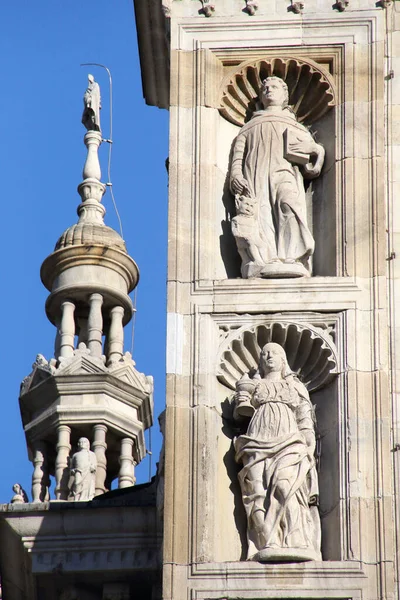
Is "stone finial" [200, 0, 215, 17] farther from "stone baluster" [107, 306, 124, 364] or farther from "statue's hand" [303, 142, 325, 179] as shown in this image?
"stone baluster" [107, 306, 124, 364]

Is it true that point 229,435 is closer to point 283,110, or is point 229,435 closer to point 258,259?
point 258,259

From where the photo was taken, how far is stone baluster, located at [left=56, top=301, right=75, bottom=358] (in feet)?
139

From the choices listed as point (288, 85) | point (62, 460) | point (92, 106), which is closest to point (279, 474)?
point (288, 85)

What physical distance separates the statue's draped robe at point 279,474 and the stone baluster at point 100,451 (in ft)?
55.9

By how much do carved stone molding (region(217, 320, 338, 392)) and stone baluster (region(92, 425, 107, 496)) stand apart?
54.0 feet

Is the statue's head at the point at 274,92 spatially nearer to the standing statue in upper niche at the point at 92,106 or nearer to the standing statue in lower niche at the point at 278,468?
the standing statue in lower niche at the point at 278,468

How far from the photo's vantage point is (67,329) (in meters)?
43.1

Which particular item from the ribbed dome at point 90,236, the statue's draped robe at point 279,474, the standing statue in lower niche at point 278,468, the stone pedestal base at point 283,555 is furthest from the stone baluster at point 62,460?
the stone pedestal base at point 283,555

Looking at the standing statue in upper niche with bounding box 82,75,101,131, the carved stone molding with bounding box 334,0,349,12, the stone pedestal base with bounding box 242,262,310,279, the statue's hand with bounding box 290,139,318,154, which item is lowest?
the stone pedestal base with bounding box 242,262,310,279

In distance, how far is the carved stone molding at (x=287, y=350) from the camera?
22.8 metres

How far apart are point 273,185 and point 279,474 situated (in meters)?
3.50

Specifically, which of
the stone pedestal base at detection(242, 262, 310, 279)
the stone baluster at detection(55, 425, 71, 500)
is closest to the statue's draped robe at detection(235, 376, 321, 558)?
the stone pedestal base at detection(242, 262, 310, 279)

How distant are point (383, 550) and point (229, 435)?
2077 mm

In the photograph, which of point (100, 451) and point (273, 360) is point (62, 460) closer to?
point (100, 451)
